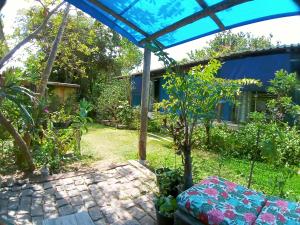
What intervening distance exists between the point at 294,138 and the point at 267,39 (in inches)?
1077

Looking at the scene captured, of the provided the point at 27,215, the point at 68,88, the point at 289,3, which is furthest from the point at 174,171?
the point at 68,88

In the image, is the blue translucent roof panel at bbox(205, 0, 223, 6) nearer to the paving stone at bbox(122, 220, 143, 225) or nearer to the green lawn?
the green lawn

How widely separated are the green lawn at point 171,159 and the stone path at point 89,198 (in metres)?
1.00

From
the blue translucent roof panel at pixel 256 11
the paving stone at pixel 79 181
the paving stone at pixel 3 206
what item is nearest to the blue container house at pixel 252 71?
the blue translucent roof panel at pixel 256 11

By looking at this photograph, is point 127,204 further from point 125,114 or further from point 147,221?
point 125,114

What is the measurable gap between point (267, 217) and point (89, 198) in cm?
295

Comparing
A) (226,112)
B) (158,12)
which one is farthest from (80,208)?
(226,112)

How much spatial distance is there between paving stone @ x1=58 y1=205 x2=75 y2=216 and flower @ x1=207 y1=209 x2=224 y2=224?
92.2 inches

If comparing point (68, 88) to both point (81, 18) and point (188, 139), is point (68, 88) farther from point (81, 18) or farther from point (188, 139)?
point (188, 139)

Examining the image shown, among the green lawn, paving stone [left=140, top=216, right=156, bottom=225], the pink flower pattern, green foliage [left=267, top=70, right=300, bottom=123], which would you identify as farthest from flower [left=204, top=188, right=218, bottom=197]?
green foliage [left=267, top=70, right=300, bottom=123]

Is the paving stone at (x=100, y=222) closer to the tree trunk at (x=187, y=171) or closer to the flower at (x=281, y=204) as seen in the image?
the tree trunk at (x=187, y=171)

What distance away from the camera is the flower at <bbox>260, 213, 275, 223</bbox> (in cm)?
255

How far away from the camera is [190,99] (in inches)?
153

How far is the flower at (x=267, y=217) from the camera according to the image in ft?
8.38
